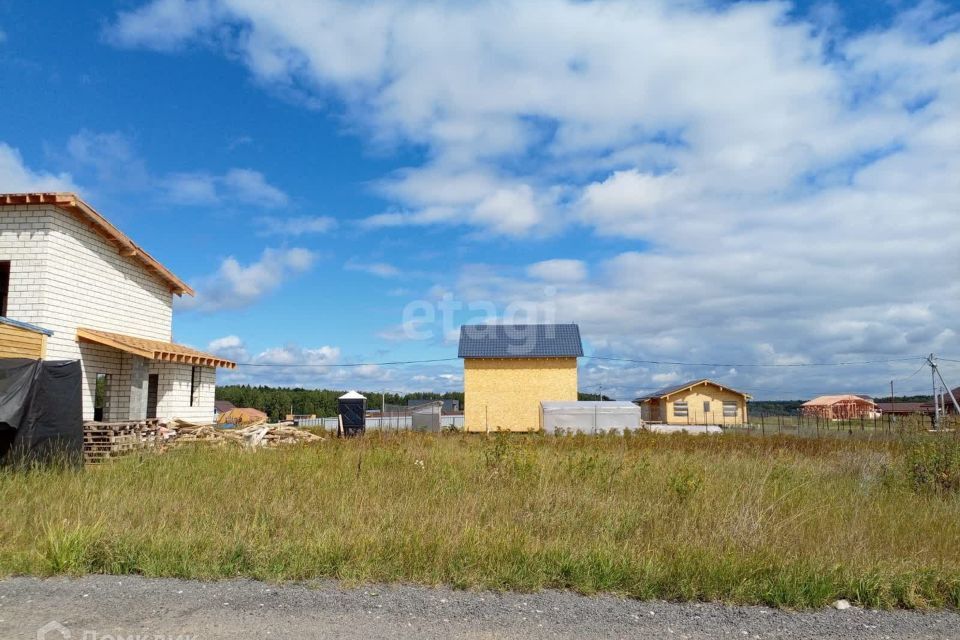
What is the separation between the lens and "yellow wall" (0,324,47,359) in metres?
12.8

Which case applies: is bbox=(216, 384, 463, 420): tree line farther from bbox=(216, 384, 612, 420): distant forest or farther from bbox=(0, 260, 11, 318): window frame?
bbox=(0, 260, 11, 318): window frame

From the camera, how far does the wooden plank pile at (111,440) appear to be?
13377 mm

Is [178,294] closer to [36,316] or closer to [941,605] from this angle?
[36,316]

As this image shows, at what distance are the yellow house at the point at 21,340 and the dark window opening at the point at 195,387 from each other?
736 cm

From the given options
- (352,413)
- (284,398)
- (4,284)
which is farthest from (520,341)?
(284,398)

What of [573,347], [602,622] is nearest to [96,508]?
[602,622]

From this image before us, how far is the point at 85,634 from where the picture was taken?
397cm

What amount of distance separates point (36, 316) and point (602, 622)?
1641cm

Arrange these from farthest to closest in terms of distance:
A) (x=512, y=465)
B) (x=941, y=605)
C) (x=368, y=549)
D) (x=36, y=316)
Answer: (x=36, y=316) < (x=512, y=465) < (x=368, y=549) < (x=941, y=605)

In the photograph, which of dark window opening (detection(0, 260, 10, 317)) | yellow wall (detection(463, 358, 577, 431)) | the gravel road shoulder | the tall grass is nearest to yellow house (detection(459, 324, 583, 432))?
yellow wall (detection(463, 358, 577, 431))

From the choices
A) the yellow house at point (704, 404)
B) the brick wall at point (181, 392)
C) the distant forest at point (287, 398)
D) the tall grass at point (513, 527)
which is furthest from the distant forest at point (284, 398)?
the tall grass at point (513, 527)

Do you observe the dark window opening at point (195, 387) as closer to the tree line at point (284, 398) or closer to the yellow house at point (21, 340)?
the yellow house at point (21, 340)

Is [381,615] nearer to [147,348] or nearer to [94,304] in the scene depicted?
[147,348]

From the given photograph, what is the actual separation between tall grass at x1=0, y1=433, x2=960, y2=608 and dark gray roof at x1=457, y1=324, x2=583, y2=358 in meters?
22.8
